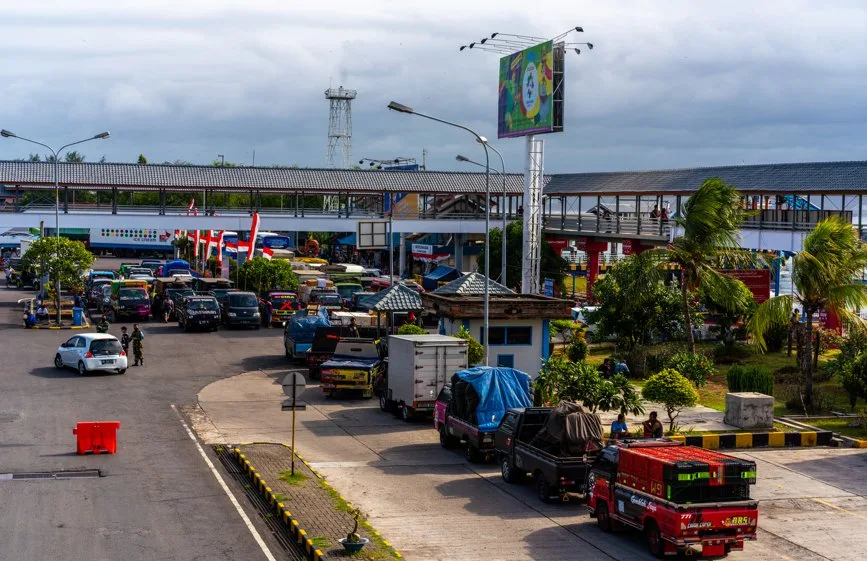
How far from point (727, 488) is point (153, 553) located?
8649 mm

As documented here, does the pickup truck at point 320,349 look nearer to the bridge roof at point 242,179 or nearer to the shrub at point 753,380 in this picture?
the shrub at point 753,380

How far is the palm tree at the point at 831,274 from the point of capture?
28688mm

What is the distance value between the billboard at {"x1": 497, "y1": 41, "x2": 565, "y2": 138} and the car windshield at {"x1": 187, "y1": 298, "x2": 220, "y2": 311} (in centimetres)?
1656

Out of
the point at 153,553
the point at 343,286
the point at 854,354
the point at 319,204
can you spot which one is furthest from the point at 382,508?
the point at 319,204

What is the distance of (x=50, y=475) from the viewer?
2100cm

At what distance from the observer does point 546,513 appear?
19.1 meters

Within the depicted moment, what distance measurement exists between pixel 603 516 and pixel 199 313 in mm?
33567

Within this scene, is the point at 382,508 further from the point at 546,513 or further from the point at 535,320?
the point at 535,320

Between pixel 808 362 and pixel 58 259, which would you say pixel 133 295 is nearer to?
→ pixel 58 259

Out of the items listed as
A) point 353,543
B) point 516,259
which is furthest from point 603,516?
point 516,259

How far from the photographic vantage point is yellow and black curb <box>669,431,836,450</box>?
25844 millimetres

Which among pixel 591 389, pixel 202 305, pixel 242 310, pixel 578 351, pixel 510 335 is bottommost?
pixel 578 351

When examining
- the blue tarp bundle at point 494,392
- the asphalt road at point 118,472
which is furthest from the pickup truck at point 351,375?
the blue tarp bundle at point 494,392

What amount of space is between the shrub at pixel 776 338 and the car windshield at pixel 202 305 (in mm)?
24230
